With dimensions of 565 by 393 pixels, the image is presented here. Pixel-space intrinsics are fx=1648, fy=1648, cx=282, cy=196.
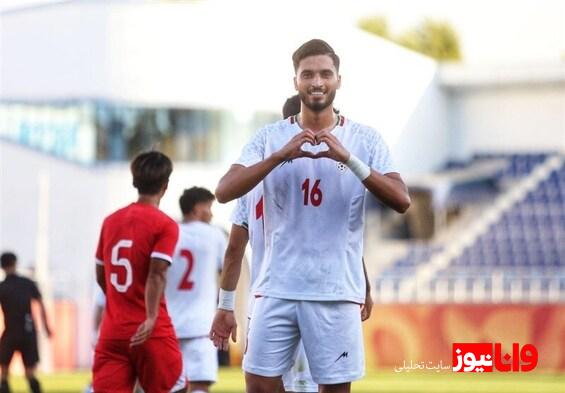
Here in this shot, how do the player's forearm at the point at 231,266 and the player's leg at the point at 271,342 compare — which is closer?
the player's leg at the point at 271,342

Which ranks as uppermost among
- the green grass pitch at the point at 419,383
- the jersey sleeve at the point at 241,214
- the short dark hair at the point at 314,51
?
the short dark hair at the point at 314,51

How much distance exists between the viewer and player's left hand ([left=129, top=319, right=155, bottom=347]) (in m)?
9.89

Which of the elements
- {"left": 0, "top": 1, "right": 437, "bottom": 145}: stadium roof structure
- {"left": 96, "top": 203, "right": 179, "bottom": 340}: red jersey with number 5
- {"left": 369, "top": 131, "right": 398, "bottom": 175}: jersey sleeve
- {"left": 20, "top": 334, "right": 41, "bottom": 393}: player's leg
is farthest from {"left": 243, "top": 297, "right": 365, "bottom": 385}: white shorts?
{"left": 0, "top": 1, "right": 437, "bottom": 145}: stadium roof structure

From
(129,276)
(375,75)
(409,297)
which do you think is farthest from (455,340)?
(129,276)

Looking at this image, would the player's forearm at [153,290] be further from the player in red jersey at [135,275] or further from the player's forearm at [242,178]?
the player's forearm at [242,178]

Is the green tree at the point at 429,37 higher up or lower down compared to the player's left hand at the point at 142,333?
higher up

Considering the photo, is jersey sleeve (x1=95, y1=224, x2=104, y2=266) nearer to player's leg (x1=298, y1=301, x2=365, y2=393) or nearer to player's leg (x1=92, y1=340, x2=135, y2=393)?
player's leg (x1=92, y1=340, x2=135, y2=393)

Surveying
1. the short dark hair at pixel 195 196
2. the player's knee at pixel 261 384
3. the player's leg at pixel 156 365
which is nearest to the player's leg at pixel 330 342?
the player's knee at pixel 261 384

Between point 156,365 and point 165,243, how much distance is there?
761mm

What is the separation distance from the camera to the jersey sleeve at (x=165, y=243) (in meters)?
9.92

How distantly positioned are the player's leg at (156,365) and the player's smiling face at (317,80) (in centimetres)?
247

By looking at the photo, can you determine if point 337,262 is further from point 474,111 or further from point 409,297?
point 474,111

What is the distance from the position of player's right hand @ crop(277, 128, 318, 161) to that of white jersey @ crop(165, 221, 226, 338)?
5.58m

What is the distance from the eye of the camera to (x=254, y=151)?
328 inches
